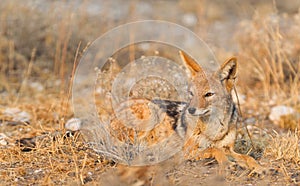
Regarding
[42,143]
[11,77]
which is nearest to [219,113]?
[42,143]

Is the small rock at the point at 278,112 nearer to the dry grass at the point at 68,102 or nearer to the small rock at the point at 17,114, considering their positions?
the dry grass at the point at 68,102

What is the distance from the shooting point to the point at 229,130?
522 cm

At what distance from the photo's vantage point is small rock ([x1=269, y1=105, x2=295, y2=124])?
7.39 metres

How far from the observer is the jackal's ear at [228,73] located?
5316 mm

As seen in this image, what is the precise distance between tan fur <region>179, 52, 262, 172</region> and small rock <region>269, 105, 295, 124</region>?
2.19 meters

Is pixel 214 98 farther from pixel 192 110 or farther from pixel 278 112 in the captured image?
→ pixel 278 112

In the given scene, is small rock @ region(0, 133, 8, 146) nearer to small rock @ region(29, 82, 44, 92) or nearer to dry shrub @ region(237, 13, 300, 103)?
small rock @ region(29, 82, 44, 92)

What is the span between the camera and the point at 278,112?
24.5ft

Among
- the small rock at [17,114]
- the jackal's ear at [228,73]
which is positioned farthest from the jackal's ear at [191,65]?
the small rock at [17,114]

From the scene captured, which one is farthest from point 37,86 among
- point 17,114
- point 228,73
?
point 228,73

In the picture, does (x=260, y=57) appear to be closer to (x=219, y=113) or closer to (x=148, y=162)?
(x=219, y=113)

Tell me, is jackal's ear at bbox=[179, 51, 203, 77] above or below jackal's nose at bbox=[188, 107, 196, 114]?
above

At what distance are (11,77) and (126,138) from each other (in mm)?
4340

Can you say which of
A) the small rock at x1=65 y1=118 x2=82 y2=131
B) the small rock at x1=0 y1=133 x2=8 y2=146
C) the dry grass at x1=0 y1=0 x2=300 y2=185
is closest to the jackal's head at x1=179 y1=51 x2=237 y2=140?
the dry grass at x1=0 y1=0 x2=300 y2=185
